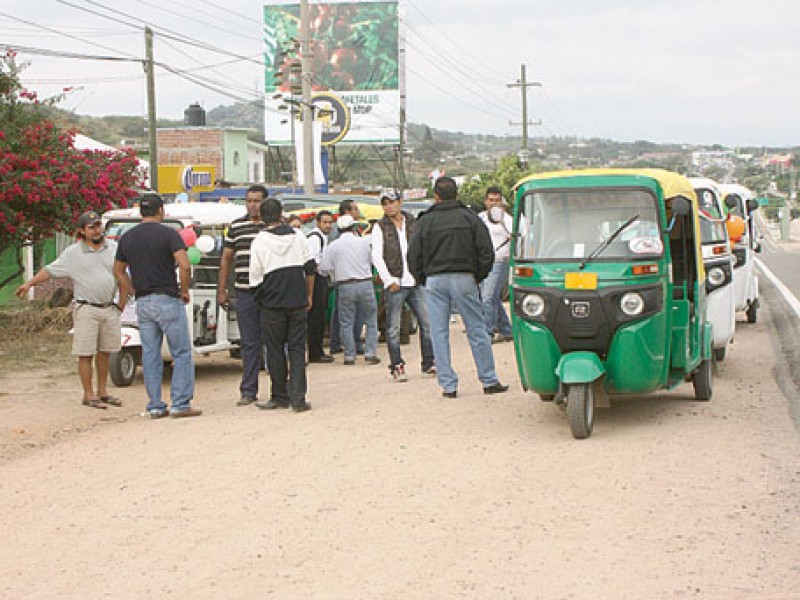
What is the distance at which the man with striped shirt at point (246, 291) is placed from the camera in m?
12.6

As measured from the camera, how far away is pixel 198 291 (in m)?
14.9

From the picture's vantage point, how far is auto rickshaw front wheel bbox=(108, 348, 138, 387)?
1437 cm

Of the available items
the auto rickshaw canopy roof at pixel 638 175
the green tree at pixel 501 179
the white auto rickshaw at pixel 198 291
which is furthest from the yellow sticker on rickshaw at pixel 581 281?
the green tree at pixel 501 179

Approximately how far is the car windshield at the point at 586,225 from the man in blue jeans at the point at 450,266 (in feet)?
5.02

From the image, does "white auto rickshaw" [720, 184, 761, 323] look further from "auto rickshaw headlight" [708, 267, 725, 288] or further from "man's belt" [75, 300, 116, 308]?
"man's belt" [75, 300, 116, 308]

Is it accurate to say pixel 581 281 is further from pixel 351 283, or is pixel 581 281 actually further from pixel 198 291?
pixel 351 283

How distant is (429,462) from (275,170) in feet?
203

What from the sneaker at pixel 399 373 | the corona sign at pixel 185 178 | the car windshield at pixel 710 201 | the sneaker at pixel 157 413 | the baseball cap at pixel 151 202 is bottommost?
the sneaker at pixel 157 413

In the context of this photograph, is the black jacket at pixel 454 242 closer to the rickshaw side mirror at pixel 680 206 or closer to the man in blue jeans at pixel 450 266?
the man in blue jeans at pixel 450 266

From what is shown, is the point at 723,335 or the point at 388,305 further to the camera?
the point at 388,305

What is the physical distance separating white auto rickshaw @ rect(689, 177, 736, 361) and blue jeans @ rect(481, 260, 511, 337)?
3049 mm

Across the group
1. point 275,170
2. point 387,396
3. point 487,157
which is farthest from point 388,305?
point 487,157

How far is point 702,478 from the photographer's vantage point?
8273mm

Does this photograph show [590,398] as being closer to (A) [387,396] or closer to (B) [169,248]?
(A) [387,396]
